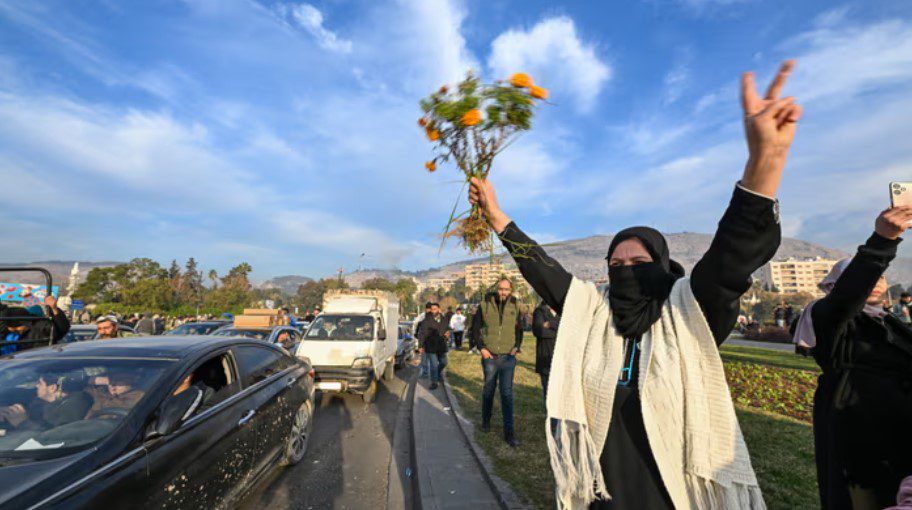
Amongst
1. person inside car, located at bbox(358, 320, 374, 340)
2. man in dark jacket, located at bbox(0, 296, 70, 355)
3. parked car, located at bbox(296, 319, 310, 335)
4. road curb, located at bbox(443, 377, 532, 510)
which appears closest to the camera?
road curb, located at bbox(443, 377, 532, 510)

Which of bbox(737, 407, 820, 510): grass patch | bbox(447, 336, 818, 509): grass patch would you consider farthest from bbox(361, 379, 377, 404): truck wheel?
bbox(737, 407, 820, 510): grass patch

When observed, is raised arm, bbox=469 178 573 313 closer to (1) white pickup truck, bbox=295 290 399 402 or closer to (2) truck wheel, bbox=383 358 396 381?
(1) white pickup truck, bbox=295 290 399 402

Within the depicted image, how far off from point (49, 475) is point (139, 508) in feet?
1.58

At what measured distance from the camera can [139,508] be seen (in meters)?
2.39

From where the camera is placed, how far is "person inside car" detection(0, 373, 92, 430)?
2.62 metres

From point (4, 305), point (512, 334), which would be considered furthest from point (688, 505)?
point (4, 305)

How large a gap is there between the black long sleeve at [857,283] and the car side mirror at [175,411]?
4.05m

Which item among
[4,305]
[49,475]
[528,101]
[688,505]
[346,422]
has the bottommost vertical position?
[346,422]

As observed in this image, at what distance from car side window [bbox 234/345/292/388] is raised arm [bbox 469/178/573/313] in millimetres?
A: 3315

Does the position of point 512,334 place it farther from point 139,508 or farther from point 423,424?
point 139,508

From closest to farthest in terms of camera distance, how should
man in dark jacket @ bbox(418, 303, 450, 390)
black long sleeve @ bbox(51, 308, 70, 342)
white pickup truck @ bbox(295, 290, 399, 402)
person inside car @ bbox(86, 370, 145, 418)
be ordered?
person inside car @ bbox(86, 370, 145, 418) → black long sleeve @ bbox(51, 308, 70, 342) → white pickup truck @ bbox(295, 290, 399, 402) → man in dark jacket @ bbox(418, 303, 450, 390)

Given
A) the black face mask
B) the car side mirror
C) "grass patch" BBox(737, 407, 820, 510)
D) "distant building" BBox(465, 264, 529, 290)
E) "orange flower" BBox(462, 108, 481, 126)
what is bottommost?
"grass patch" BBox(737, 407, 820, 510)

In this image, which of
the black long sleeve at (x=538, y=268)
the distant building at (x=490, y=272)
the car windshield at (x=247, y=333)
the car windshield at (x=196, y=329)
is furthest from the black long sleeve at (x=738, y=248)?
the car windshield at (x=196, y=329)

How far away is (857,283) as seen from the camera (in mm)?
2295
